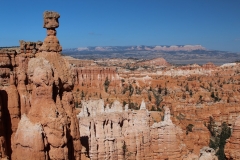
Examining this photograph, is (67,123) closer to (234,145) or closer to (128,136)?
(234,145)

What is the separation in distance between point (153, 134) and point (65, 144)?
1179 centimetres

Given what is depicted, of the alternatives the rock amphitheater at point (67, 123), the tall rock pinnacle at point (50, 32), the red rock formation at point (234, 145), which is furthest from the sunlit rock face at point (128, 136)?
the tall rock pinnacle at point (50, 32)

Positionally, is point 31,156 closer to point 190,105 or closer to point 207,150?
point 207,150

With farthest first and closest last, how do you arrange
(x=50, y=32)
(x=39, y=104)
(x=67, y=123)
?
(x=50, y=32), (x=67, y=123), (x=39, y=104)

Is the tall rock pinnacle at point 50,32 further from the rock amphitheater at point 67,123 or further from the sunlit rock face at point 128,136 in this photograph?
the sunlit rock face at point 128,136

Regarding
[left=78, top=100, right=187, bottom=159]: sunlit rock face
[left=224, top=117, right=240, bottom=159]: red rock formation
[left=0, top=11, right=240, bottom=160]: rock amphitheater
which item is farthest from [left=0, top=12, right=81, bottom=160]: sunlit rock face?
[left=78, top=100, right=187, bottom=159]: sunlit rock face

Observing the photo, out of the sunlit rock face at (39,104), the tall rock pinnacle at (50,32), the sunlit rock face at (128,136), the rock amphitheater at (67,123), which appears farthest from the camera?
the sunlit rock face at (128,136)

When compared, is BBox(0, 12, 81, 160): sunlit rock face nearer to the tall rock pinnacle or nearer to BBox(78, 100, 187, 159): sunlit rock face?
the tall rock pinnacle

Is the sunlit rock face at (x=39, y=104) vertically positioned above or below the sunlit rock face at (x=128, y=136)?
above

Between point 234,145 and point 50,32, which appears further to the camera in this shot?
point 234,145

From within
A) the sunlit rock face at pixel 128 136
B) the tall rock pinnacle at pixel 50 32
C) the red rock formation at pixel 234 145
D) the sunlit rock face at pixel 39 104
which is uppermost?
the tall rock pinnacle at pixel 50 32

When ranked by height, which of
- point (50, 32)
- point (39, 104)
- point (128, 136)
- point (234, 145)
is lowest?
point (128, 136)

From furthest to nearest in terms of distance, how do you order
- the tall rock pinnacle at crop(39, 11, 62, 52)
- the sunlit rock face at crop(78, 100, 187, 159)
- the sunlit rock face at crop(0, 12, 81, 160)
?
the sunlit rock face at crop(78, 100, 187, 159)
the tall rock pinnacle at crop(39, 11, 62, 52)
the sunlit rock face at crop(0, 12, 81, 160)

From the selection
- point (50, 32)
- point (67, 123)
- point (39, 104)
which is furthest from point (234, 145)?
point (50, 32)
